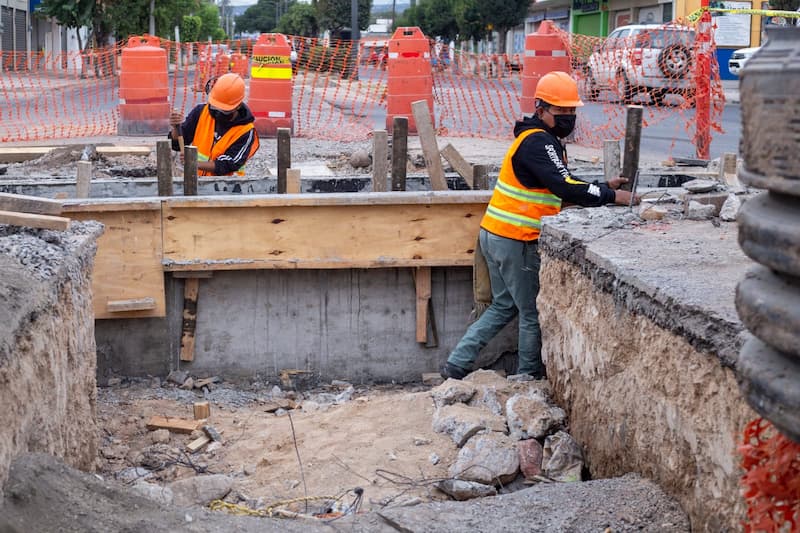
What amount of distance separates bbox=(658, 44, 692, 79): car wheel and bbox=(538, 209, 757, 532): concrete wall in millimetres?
11266

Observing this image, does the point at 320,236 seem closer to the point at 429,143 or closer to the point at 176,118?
the point at 429,143

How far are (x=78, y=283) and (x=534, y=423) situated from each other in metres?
2.51

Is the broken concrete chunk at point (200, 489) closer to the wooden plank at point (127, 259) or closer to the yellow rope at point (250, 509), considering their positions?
the yellow rope at point (250, 509)

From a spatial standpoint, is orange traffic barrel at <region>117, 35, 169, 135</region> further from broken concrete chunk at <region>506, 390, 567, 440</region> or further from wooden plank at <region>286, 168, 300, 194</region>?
broken concrete chunk at <region>506, 390, 567, 440</region>

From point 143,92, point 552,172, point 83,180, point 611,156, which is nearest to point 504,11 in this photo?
point 143,92

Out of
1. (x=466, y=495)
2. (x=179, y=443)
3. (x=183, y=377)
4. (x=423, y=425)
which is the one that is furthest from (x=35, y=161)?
(x=466, y=495)

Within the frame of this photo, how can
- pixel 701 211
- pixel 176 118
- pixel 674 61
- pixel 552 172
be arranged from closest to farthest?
pixel 701 211 → pixel 552 172 → pixel 176 118 → pixel 674 61

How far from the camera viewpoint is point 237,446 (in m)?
6.16

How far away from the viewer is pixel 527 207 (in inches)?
269

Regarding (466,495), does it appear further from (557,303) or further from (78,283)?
(78,283)

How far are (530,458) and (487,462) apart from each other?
0.24m

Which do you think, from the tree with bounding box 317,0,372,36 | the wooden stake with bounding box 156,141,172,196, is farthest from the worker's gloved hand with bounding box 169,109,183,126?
the tree with bounding box 317,0,372,36

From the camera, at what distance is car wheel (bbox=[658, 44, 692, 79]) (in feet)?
54.9

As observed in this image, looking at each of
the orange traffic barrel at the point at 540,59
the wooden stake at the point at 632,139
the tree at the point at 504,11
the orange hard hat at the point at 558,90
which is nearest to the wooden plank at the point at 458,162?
the wooden stake at the point at 632,139
